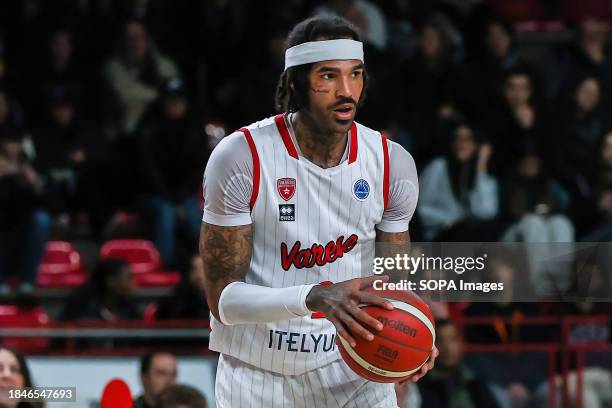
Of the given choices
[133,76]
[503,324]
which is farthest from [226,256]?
[133,76]

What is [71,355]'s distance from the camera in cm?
828

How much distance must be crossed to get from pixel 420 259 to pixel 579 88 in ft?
20.2

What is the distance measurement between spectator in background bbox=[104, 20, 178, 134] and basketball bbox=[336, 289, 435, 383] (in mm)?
7300

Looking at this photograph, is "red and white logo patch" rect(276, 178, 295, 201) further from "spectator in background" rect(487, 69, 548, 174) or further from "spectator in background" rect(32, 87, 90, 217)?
"spectator in background" rect(32, 87, 90, 217)

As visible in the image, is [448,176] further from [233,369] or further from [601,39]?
[233,369]

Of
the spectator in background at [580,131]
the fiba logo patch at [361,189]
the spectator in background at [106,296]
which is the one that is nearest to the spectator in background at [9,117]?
the spectator in background at [106,296]

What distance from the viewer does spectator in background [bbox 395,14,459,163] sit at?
1085 centimetres

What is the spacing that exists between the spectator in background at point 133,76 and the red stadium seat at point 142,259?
1.42 metres

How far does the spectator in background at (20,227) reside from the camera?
10.1m

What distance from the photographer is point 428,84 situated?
11289 millimetres

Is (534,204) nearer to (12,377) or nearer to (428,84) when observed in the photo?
(428,84)

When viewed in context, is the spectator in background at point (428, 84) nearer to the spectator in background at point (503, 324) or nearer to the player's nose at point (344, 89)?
the spectator in background at point (503, 324)

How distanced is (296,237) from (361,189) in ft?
0.99

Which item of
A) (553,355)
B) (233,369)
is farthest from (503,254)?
(553,355)
